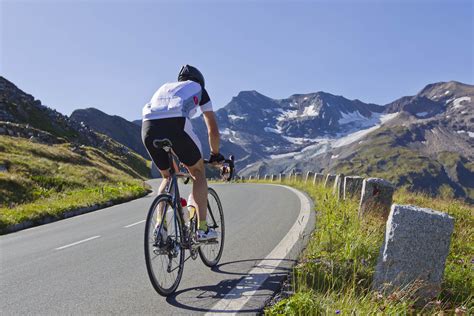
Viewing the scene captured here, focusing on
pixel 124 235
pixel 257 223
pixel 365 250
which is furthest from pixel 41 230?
pixel 365 250

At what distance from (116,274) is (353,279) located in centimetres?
283

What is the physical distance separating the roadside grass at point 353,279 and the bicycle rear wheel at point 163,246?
3.74 ft

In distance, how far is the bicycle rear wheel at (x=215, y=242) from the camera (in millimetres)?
5215

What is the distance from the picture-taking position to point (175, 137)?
14.2ft

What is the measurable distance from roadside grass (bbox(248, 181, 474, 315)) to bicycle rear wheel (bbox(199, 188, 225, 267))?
110cm

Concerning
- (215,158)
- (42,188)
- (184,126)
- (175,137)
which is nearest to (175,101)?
(184,126)

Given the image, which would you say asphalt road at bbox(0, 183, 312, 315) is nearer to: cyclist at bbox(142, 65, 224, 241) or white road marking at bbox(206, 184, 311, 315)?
white road marking at bbox(206, 184, 311, 315)

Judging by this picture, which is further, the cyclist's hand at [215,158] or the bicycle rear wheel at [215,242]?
the bicycle rear wheel at [215,242]

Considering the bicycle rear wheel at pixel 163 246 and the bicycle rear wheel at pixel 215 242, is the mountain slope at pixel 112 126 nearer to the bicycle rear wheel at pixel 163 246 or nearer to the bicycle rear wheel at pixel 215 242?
the bicycle rear wheel at pixel 215 242

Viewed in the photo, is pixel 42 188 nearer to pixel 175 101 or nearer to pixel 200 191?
pixel 200 191

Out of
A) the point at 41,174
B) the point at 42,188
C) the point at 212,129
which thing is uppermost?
the point at 212,129

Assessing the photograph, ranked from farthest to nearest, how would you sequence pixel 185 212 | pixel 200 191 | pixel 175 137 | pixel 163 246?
pixel 200 191 < pixel 185 212 < pixel 175 137 < pixel 163 246

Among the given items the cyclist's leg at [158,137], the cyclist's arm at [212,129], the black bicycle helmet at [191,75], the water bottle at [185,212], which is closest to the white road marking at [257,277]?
the water bottle at [185,212]

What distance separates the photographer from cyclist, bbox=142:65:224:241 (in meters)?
4.34
